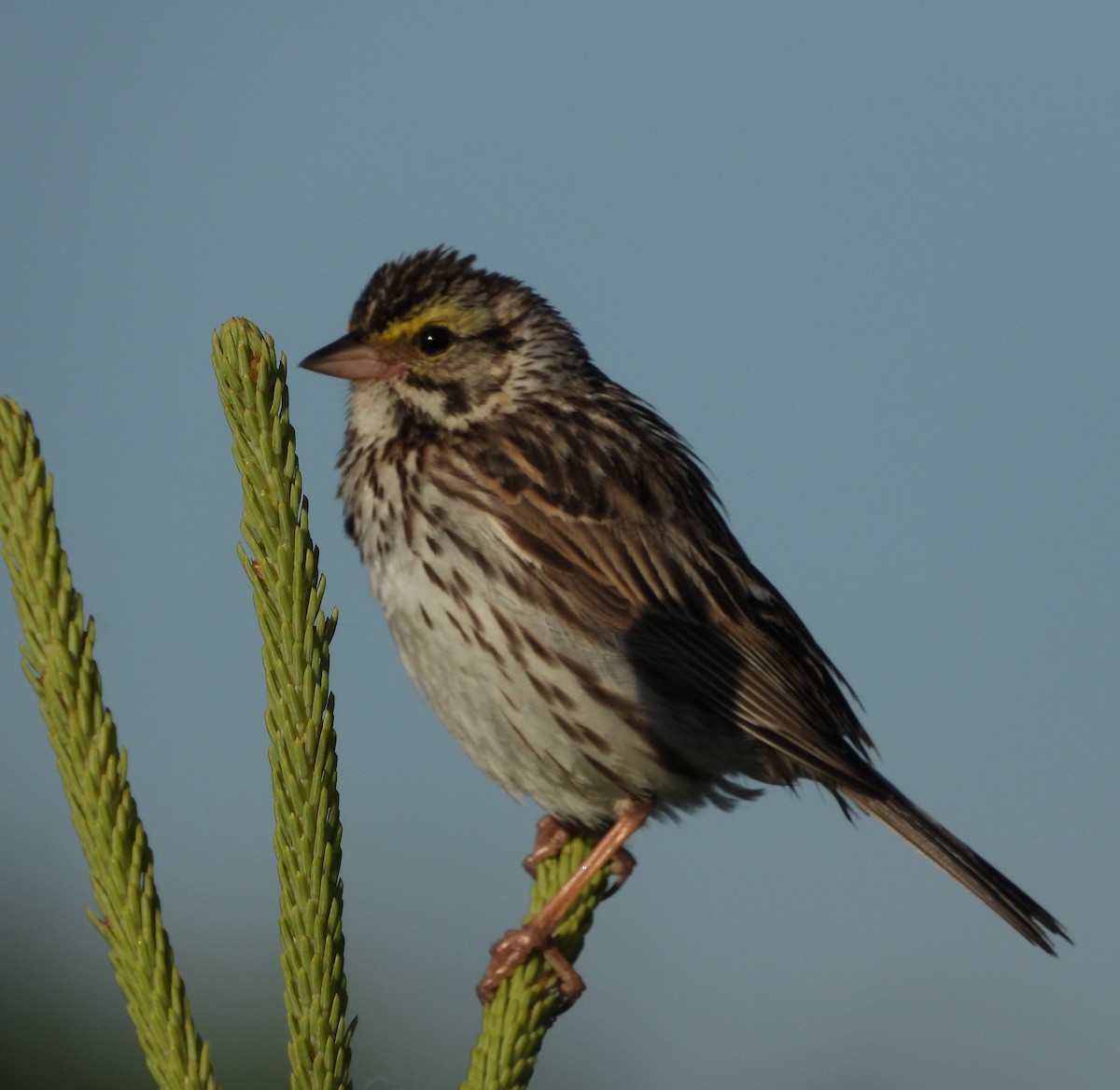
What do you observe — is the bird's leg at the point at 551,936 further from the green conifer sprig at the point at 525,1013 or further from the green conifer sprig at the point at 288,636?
the green conifer sprig at the point at 288,636

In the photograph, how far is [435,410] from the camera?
4.78 metres

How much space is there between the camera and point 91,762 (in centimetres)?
225

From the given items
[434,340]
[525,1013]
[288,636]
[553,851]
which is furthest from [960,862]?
[288,636]

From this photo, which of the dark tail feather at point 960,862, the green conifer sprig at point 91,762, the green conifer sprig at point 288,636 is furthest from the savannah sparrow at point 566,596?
the green conifer sprig at point 91,762

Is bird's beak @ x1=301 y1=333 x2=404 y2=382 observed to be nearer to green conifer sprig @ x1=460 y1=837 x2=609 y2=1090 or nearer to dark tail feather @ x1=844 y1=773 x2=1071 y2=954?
green conifer sprig @ x1=460 y1=837 x2=609 y2=1090

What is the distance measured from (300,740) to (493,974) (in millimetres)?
1294

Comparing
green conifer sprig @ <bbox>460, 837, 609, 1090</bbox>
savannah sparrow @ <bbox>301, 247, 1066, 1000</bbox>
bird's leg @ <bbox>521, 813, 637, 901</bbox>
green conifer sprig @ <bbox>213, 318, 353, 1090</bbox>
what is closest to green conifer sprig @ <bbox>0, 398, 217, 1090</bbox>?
green conifer sprig @ <bbox>213, 318, 353, 1090</bbox>

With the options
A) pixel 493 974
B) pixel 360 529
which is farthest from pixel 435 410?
pixel 493 974

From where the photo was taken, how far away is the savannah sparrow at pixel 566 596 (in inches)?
170

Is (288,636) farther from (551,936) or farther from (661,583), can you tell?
(661,583)

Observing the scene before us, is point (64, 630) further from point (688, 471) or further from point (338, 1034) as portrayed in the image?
point (688, 471)

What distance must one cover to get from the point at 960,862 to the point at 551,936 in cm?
154

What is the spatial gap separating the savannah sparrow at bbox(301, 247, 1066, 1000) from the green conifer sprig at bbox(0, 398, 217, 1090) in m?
1.76

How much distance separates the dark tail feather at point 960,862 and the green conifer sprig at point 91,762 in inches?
109
